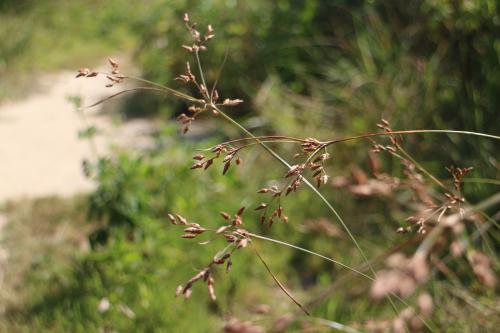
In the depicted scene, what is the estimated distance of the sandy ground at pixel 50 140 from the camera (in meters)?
5.05

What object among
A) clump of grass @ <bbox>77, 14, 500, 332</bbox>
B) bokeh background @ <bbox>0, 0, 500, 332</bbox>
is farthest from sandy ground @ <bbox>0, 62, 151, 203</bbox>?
clump of grass @ <bbox>77, 14, 500, 332</bbox>

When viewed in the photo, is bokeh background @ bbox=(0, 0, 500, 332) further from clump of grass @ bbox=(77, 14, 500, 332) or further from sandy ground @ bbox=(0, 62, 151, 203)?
clump of grass @ bbox=(77, 14, 500, 332)

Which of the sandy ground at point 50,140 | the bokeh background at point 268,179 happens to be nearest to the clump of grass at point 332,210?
the bokeh background at point 268,179

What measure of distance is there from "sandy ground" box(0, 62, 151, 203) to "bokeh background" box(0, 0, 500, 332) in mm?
28

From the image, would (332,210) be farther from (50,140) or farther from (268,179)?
(50,140)

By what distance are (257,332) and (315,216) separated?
105 inches

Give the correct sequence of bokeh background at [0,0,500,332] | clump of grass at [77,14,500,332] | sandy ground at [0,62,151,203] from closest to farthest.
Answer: clump of grass at [77,14,500,332]
bokeh background at [0,0,500,332]
sandy ground at [0,62,151,203]

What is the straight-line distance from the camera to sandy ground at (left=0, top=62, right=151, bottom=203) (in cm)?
505

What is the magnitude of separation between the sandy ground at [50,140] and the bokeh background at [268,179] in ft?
0.09

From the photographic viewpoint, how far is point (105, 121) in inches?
249

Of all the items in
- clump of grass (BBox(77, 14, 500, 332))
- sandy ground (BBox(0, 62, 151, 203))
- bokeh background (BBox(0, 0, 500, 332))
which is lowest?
sandy ground (BBox(0, 62, 151, 203))

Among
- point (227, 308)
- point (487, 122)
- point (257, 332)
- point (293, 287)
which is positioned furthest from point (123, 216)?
point (257, 332)

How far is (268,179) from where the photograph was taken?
4.21 metres

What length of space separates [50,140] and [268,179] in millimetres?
2403
